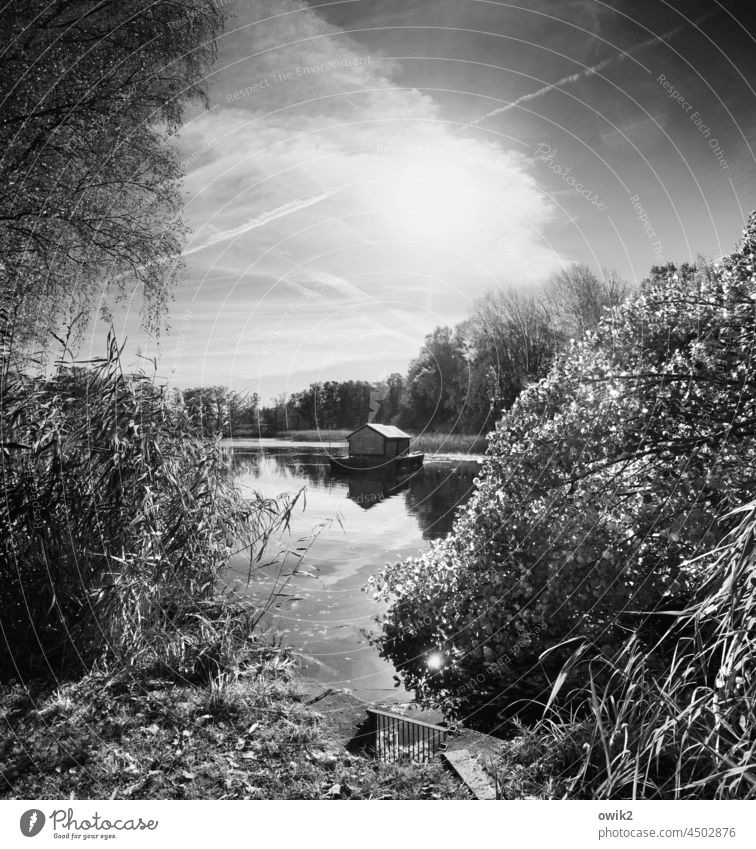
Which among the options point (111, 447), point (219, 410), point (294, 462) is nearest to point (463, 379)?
point (294, 462)

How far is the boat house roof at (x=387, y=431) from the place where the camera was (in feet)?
9.61

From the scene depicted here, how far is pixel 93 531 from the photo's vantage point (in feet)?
10.7

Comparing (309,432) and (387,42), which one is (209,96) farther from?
(309,432)

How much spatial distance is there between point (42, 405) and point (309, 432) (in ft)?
5.45

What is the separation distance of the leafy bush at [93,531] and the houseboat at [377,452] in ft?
2.13

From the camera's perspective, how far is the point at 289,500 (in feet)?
11.1

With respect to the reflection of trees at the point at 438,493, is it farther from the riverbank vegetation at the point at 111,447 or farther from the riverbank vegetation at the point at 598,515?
the riverbank vegetation at the point at 111,447

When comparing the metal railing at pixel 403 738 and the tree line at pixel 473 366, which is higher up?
the tree line at pixel 473 366

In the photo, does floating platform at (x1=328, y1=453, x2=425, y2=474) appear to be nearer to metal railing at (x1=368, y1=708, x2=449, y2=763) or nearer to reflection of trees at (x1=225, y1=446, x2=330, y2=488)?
reflection of trees at (x1=225, y1=446, x2=330, y2=488)

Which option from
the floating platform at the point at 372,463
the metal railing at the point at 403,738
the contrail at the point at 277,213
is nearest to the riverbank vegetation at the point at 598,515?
the metal railing at the point at 403,738

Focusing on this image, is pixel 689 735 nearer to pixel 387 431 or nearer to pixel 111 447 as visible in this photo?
pixel 387 431

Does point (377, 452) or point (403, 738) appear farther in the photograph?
point (377, 452)

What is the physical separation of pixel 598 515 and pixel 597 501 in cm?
9
